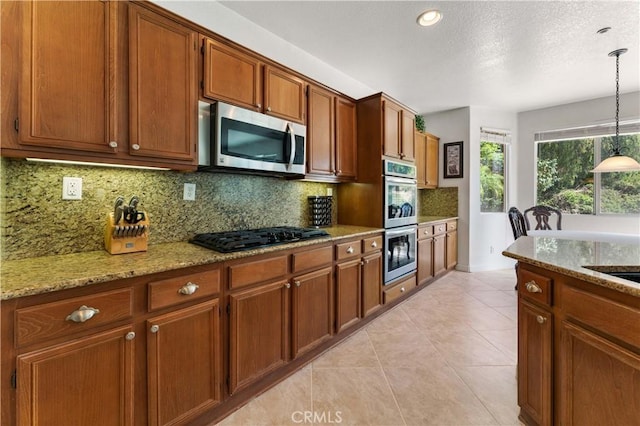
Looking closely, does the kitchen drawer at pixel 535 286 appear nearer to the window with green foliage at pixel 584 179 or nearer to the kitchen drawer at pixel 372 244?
the kitchen drawer at pixel 372 244

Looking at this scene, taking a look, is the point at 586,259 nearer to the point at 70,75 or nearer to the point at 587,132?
the point at 70,75

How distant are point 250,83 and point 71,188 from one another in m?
1.28

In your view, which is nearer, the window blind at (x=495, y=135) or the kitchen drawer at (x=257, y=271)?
the kitchen drawer at (x=257, y=271)

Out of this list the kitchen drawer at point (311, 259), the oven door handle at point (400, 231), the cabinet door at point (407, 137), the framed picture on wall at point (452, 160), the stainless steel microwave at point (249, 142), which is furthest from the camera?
the framed picture on wall at point (452, 160)

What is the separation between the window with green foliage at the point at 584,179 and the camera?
391 cm

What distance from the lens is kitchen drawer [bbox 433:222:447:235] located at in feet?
12.7

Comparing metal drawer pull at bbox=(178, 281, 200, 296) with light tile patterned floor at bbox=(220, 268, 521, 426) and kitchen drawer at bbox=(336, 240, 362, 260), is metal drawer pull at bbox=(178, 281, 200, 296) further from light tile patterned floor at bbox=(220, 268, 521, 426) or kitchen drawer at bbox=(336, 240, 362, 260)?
kitchen drawer at bbox=(336, 240, 362, 260)

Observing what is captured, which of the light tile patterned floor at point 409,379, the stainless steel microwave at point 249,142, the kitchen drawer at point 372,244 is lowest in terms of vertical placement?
the light tile patterned floor at point 409,379

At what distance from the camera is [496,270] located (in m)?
4.64

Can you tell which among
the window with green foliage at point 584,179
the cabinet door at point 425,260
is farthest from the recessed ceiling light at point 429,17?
the window with green foliage at point 584,179

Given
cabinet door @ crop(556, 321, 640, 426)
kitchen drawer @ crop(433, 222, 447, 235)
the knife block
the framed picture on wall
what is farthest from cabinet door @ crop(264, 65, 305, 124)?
the framed picture on wall

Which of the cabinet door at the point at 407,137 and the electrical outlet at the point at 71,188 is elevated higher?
the cabinet door at the point at 407,137

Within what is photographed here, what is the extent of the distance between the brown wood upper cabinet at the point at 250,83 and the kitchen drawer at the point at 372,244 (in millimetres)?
1238

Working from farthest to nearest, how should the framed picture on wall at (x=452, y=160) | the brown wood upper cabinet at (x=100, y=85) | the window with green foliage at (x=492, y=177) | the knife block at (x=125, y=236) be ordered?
the window with green foliage at (x=492, y=177) < the framed picture on wall at (x=452, y=160) < the knife block at (x=125, y=236) < the brown wood upper cabinet at (x=100, y=85)
